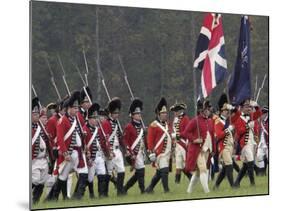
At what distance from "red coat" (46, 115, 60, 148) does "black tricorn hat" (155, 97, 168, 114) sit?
6.79 ft

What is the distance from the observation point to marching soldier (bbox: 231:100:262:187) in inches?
771

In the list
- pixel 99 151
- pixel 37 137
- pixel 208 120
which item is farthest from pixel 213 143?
pixel 37 137

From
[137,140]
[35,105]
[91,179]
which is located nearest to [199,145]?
[137,140]

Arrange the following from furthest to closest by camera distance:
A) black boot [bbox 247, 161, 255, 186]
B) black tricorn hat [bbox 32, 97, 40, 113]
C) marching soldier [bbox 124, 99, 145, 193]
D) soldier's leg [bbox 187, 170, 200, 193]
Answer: black boot [bbox 247, 161, 255, 186] < soldier's leg [bbox 187, 170, 200, 193] < marching soldier [bbox 124, 99, 145, 193] < black tricorn hat [bbox 32, 97, 40, 113]

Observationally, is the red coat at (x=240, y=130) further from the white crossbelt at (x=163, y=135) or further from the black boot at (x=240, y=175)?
the white crossbelt at (x=163, y=135)

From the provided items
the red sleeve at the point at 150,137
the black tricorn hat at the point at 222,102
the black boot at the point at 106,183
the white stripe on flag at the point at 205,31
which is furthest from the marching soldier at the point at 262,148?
the black boot at the point at 106,183

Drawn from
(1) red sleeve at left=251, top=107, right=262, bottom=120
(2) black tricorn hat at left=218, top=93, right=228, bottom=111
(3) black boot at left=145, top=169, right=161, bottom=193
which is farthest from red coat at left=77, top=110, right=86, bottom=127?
(1) red sleeve at left=251, top=107, right=262, bottom=120

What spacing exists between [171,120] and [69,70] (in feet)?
7.76

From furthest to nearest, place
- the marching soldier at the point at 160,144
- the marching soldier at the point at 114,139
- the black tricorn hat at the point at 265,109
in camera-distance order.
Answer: the black tricorn hat at the point at 265,109 → the marching soldier at the point at 160,144 → the marching soldier at the point at 114,139

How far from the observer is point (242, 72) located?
19.7m

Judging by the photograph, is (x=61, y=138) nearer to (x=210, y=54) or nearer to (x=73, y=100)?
(x=73, y=100)

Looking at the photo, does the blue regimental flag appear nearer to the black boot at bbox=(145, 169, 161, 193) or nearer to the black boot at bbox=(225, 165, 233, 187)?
the black boot at bbox=(225, 165, 233, 187)

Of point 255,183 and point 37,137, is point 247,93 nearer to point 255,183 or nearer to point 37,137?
point 255,183

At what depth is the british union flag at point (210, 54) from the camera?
1914 cm
